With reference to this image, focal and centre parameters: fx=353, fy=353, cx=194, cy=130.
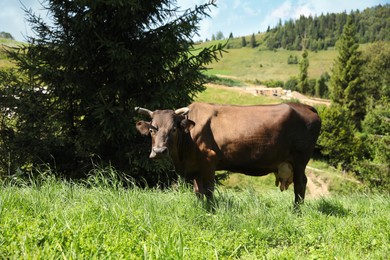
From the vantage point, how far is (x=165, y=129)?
5465mm

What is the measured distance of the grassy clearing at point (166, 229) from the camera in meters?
3.57

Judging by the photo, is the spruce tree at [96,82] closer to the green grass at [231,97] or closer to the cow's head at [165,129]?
the cow's head at [165,129]

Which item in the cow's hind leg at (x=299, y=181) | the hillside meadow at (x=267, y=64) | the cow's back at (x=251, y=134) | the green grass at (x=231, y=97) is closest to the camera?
the cow's back at (x=251, y=134)

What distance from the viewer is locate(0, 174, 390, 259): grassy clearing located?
357cm

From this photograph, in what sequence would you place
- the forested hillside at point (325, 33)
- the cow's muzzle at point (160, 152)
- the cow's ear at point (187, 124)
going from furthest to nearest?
the forested hillside at point (325, 33)
the cow's ear at point (187, 124)
the cow's muzzle at point (160, 152)

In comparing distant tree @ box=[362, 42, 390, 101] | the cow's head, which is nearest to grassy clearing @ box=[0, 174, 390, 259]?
the cow's head

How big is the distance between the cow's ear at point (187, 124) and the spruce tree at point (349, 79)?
47.8 meters

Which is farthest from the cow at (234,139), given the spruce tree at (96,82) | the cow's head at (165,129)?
the spruce tree at (96,82)

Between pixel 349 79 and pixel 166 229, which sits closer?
pixel 166 229

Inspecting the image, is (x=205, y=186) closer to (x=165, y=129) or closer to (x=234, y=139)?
(x=234, y=139)

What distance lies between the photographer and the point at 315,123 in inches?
256

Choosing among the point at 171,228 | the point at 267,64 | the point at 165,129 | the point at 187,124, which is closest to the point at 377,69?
the point at 187,124

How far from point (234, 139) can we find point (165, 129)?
1.26 meters

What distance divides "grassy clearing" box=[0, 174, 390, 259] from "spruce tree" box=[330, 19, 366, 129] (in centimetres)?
4786
